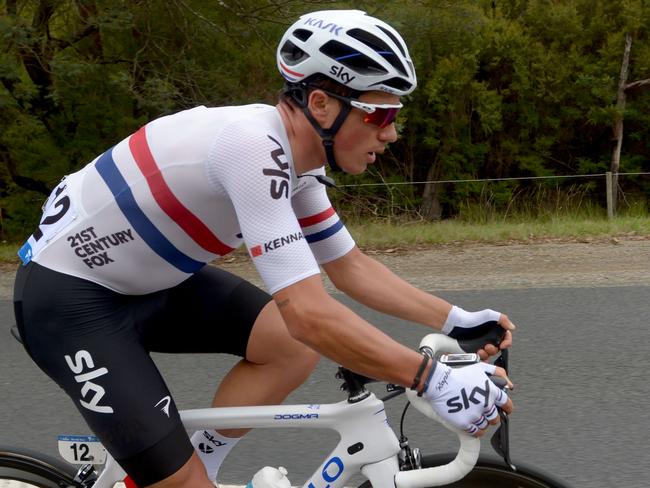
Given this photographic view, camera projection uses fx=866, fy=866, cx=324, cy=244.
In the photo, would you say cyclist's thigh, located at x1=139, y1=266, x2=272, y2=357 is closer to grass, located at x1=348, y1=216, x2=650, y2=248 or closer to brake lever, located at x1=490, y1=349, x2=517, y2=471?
A: brake lever, located at x1=490, y1=349, x2=517, y2=471

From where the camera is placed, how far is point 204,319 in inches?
98.9

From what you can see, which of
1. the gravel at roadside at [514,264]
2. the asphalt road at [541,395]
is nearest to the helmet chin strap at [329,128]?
the asphalt road at [541,395]

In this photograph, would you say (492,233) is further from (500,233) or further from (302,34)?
(302,34)

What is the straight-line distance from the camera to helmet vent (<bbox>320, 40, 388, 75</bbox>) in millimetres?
2135

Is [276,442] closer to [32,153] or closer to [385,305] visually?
[385,305]

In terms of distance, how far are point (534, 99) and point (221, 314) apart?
30055 mm

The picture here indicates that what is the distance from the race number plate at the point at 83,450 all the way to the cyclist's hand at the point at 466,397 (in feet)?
3.25

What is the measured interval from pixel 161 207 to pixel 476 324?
94cm

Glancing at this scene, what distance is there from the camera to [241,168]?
2088 mm

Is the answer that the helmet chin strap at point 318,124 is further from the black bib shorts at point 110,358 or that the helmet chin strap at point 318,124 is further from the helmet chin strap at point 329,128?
the black bib shorts at point 110,358

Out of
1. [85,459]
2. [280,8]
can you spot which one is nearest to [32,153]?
[280,8]

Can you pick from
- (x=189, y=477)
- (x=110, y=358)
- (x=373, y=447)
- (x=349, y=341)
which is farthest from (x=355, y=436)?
(x=110, y=358)

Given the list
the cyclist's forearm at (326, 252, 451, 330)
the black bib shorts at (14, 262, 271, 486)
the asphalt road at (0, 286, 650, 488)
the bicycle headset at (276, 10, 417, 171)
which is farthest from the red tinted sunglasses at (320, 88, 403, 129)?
the asphalt road at (0, 286, 650, 488)

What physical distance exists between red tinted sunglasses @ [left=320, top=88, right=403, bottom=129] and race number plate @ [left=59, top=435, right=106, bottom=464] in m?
1.18
